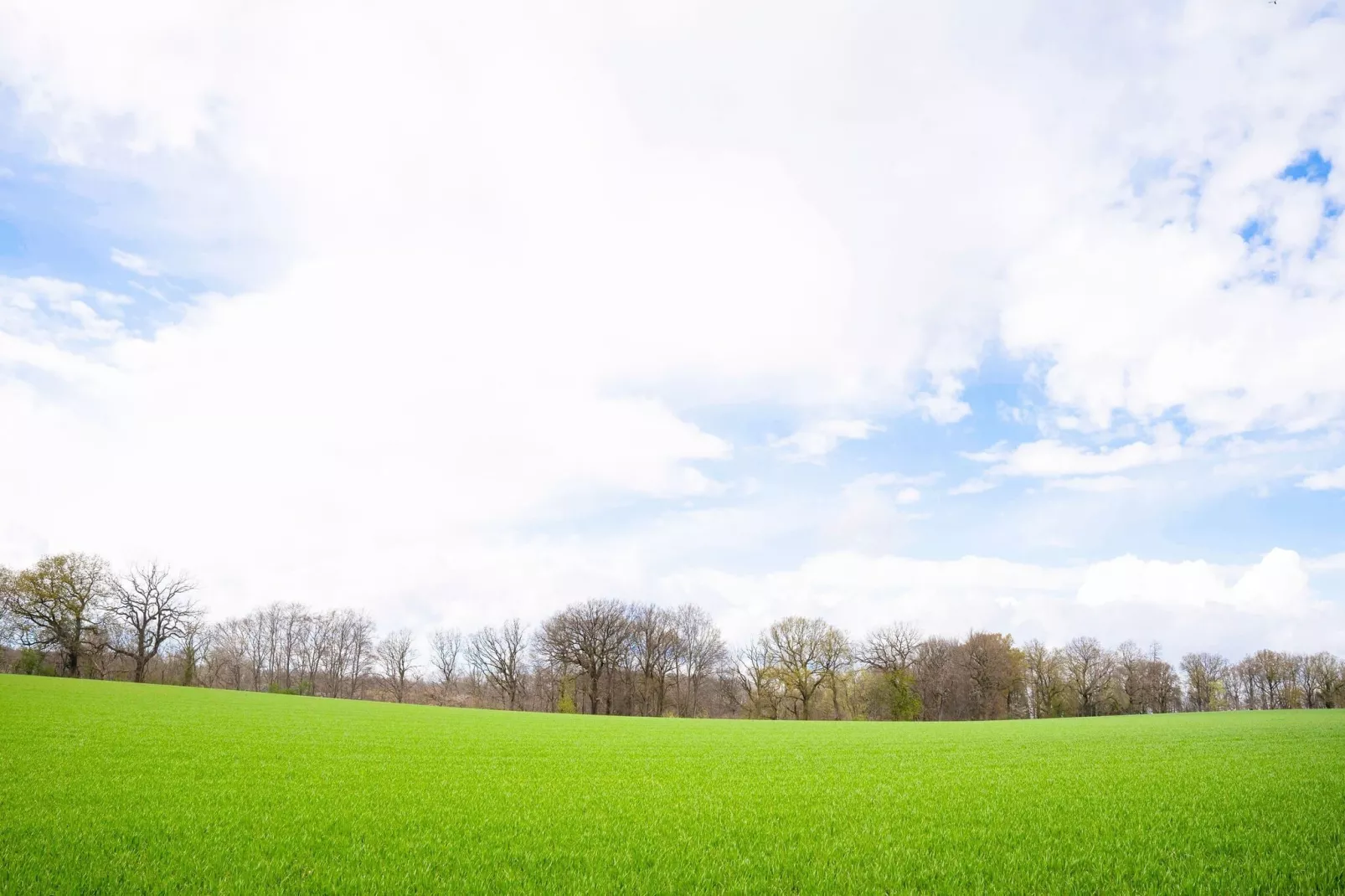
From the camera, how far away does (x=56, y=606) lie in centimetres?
8150

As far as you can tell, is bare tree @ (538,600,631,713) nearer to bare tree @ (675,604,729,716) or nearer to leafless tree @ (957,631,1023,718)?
bare tree @ (675,604,729,716)

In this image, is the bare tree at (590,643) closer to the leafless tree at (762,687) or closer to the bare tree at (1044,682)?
the leafless tree at (762,687)

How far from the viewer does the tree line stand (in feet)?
276

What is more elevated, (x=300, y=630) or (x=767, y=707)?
(x=300, y=630)

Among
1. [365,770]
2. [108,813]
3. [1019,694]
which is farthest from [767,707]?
[108,813]

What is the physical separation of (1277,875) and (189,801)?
13.8 m

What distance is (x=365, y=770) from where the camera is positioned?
1389 centimetres

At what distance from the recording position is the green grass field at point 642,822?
6328mm

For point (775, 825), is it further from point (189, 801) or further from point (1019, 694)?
point (1019, 694)

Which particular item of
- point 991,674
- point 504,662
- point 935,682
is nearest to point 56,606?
point 504,662

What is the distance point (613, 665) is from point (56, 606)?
7363cm

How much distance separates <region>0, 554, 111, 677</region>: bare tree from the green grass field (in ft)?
298

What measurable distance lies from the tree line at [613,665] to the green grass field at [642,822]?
8322 centimetres

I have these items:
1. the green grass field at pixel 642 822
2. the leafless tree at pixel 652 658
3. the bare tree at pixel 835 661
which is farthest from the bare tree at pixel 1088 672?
the green grass field at pixel 642 822
